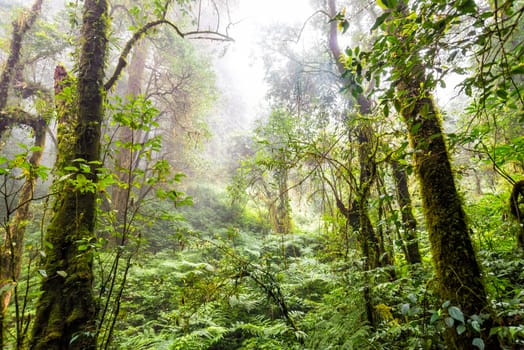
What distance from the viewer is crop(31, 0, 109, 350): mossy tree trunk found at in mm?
2002

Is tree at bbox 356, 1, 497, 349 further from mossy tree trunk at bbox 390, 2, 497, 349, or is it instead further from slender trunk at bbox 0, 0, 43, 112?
Result: slender trunk at bbox 0, 0, 43, 112

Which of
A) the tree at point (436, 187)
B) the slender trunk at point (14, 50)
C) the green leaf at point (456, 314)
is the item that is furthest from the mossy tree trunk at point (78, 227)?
the slender trunk at point (14, 50)

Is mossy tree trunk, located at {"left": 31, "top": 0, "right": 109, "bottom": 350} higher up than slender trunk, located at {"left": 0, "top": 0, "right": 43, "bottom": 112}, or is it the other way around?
slender trunk, located at {"left": 0, "top": 0, "right": 43, "bottom": 112}

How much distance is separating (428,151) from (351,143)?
1.36m

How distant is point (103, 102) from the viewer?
2.80m

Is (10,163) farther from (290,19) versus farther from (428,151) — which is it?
(290,19)

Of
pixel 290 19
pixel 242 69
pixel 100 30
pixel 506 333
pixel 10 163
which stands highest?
pixel 242 69

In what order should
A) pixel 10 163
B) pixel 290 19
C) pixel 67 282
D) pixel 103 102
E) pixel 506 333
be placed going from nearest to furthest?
pixel 506 333 < pixel 10 163 < pixel 67 282 < pixel 103 102 < pixel 290 19

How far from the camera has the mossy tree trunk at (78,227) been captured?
2002 millimetres

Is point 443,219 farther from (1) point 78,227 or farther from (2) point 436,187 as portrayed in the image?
(1) point 78,227

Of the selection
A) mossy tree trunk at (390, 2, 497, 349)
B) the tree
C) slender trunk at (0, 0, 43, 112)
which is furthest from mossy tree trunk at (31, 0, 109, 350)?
slender trunk at (0, 0, 43, 112)

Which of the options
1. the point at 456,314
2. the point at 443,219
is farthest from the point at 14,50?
the point at 456,314

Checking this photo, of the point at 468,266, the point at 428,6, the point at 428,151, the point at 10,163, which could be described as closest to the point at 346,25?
the point at 428,6

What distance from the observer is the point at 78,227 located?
7.50 feet
